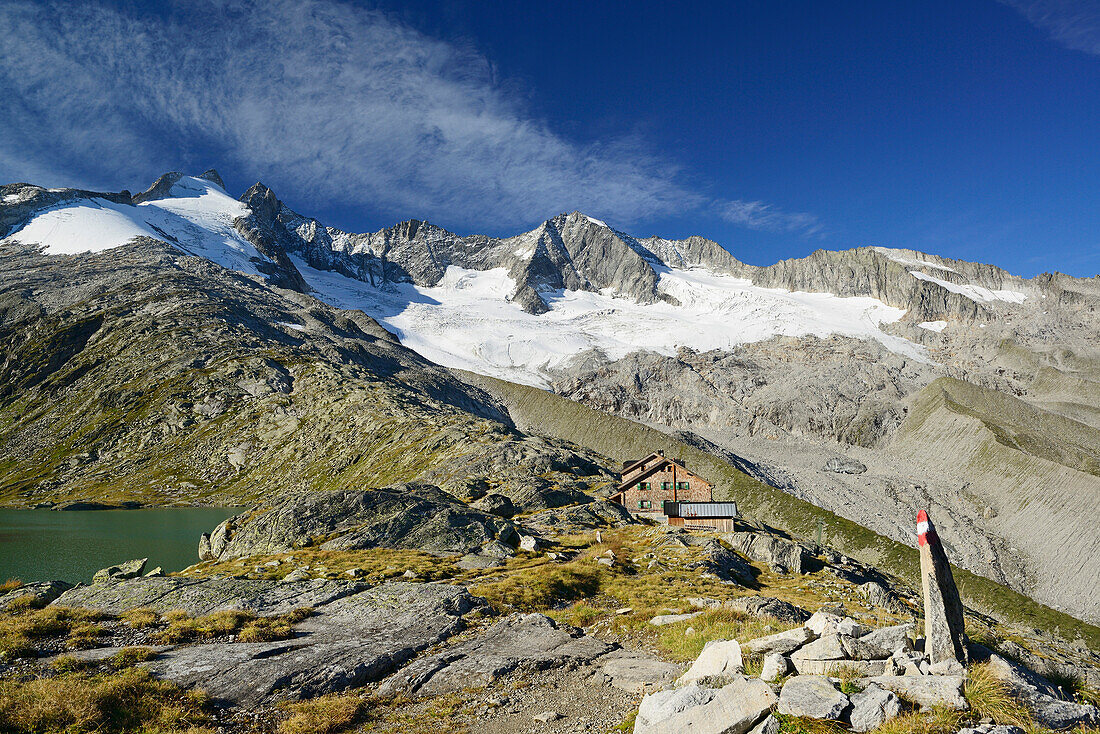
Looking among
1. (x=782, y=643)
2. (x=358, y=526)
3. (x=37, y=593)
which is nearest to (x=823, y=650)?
(x=782, y=643)

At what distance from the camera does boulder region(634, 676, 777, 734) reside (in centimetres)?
1095

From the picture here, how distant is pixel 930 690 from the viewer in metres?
10.6

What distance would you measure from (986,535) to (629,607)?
586ft

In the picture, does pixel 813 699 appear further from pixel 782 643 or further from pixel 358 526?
pixel 358 526

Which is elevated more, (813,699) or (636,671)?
(813,699)

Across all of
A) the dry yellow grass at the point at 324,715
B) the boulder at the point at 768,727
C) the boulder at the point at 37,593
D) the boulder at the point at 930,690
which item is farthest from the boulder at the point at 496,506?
the boulder at the point at 930,690

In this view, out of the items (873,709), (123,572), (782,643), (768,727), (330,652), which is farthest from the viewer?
(123,572)

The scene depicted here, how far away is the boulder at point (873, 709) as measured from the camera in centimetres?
1008

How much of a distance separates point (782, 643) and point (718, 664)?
70.2 inches

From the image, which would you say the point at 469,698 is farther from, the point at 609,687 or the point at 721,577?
the point at 721,577

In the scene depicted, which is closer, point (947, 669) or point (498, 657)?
point (947, 669)

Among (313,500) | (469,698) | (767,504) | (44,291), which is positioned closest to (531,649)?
(469,698)

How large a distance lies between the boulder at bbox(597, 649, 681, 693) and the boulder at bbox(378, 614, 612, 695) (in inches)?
47.9

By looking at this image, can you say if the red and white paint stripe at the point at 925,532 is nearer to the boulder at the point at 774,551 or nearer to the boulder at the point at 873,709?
the boulder at the point at 873,709
